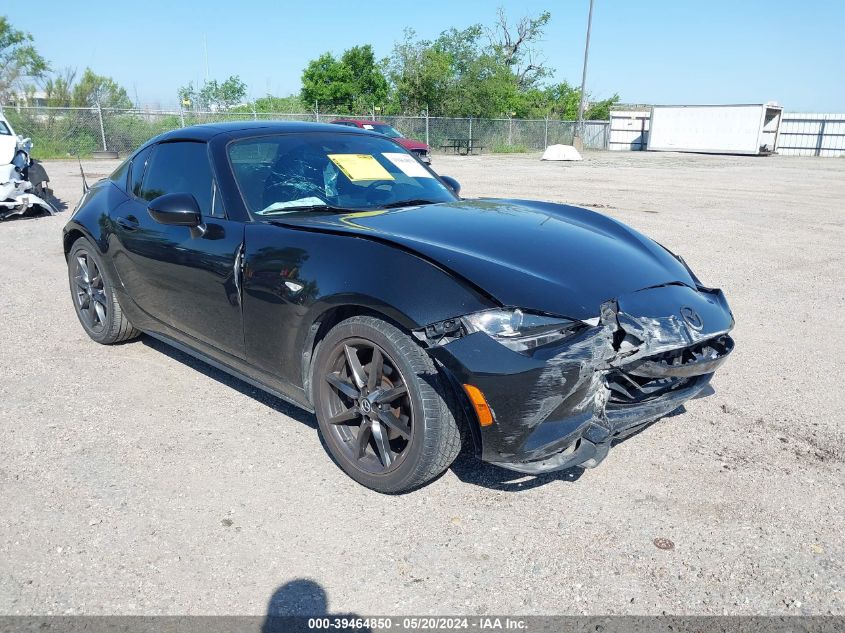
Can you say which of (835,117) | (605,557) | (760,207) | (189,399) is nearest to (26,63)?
(760,207)

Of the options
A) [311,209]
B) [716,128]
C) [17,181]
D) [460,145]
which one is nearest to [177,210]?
[311,209]

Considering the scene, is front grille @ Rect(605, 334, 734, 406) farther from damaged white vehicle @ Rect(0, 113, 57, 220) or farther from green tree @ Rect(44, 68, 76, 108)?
green tree @ Rect(44, 68, 76, 108)

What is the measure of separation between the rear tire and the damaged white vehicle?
6.74 meters

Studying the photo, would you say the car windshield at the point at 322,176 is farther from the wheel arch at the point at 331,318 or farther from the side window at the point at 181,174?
the wheel arch at the point at 331,318

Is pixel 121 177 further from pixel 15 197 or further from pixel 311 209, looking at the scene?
pixel 15 197

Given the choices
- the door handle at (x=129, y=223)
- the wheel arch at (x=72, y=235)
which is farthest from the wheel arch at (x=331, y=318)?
the wheel arch at (x=72, y=235)

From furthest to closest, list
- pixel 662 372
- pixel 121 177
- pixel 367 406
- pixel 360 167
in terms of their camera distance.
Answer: pixel 121 177
pixel 360 167
pixel 367 406
pixel 662 372

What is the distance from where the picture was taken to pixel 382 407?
277 centimetres

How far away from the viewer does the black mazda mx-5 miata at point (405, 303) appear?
2.47 m

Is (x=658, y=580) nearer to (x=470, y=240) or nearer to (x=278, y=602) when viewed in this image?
(x=278, y=602)

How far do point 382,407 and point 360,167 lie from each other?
1627mm

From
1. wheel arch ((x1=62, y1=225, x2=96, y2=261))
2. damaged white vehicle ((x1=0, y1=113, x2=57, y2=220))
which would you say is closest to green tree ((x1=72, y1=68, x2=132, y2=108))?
damaged white vehicle ((x1=0, y1=113, x2=57, y2=220))

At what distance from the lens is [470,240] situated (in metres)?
2.95

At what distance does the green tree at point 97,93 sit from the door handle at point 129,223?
26.0m
